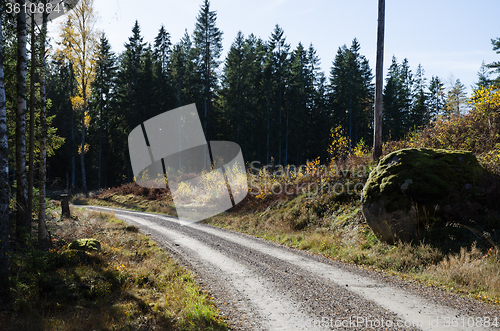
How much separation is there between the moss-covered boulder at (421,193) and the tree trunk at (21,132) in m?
10.3

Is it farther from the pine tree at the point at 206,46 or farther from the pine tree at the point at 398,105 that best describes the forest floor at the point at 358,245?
the pine tree at the point at 398,105

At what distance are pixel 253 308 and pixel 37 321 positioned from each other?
3527 mm

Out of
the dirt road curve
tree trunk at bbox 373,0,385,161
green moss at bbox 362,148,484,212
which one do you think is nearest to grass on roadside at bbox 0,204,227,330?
the dirt road curve

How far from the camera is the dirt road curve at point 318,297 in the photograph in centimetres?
443

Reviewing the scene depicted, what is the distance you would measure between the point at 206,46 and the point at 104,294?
32757 millimetres

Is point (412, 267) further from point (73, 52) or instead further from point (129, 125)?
point (129, 125)

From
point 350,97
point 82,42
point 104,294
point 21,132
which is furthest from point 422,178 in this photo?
point 350,97

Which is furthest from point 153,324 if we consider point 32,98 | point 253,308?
point 32,98

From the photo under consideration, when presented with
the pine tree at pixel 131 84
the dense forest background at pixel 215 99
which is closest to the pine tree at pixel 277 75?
the dense forest background at pixel 215 99

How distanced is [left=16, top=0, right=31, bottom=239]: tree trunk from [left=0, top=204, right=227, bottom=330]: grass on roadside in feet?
5.19

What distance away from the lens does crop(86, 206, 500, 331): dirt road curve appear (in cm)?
443

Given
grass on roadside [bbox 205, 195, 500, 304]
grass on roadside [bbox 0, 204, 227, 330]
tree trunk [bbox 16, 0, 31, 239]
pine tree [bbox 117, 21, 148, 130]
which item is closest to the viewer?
grass on roadside [bbox 0, 204, 227, 330]

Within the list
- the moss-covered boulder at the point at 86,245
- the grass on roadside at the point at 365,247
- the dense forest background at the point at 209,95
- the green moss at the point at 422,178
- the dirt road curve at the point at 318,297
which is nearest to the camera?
the dirt road curve at the point at 318,297

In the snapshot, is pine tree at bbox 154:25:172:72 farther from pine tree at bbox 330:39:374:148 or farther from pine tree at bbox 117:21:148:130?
pine tree at bbox 330:39:374:148
